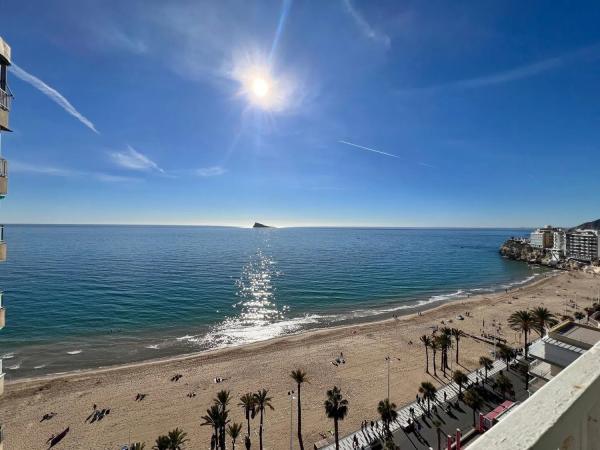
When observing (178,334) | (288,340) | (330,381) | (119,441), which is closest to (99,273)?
(178,334)

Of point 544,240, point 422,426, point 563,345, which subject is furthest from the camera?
point 544,240

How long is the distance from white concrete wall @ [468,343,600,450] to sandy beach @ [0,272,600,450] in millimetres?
29367

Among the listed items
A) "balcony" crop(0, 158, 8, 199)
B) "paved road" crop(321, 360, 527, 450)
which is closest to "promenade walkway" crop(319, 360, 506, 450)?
"paved road" crop(321, 360, 527, 450)

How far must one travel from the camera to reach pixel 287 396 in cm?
3291

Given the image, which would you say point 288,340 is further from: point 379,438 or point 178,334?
point 379,438

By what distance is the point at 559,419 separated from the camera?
1.84m

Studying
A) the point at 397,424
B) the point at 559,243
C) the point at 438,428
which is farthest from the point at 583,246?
the point at 397,424

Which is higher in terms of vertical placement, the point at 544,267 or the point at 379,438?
the point at 544,267

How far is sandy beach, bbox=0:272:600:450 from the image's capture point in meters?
27.9

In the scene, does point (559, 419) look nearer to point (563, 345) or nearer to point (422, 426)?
point (563, 345)

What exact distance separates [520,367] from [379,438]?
2004cm

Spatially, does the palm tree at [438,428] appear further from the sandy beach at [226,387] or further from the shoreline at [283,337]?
the shoreline at [283,337]

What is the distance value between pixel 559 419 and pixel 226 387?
38.5 m

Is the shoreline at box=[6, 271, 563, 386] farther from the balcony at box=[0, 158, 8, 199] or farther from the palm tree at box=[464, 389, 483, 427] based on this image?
the balcony at box=[0, 158, 8, 199]
